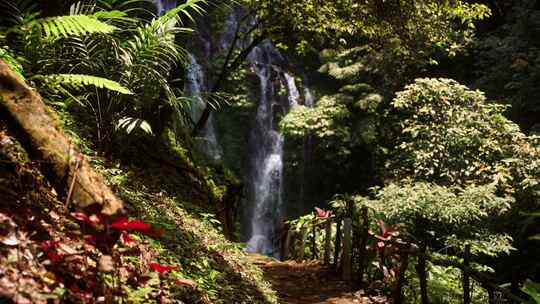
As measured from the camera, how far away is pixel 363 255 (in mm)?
7945

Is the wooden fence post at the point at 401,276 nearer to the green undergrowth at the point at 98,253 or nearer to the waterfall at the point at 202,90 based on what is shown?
the green undergrowth at the point at 98,253

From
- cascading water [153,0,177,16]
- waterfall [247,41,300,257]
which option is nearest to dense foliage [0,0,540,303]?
waterfall [247,41,300,257]

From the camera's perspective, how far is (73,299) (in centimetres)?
210

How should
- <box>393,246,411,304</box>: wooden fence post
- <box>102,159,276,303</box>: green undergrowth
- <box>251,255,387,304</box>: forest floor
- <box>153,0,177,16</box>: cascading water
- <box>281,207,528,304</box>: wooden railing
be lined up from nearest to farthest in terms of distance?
<box>102,159,276,303</box>: green undergrowth → <box>281,207,528,304</box>: wooden railing → <box>393,246,411,304</box>: wooden fence post → <box>251,255,387,304</box>: forest floor → <box>153,0,177,16</box>: cascading water

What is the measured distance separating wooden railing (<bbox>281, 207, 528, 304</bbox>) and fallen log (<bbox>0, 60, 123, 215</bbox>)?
4.05m

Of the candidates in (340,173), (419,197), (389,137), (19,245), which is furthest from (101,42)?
(340,173)

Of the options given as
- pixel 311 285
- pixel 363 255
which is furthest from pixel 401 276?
pixel 311 285

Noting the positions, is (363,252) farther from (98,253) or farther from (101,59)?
(98,253)

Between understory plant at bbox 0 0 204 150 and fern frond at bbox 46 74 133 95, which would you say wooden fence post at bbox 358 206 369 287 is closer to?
understory plant at bbox 0 0 204 150

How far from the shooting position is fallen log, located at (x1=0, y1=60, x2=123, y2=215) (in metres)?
2.49

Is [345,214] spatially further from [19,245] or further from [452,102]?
[19,245]

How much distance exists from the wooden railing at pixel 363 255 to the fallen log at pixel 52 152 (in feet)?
13.3

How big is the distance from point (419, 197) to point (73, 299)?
945 centimetres

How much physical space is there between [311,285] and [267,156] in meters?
15.4
